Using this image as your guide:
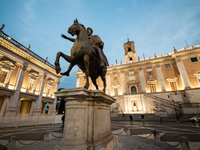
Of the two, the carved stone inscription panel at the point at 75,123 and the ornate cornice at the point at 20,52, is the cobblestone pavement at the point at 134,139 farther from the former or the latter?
the ornate cornice at the point at 20,52

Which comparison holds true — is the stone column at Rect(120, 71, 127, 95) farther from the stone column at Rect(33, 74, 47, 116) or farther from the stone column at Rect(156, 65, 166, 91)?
the stone column at Rect(33, 74, 47, 116)

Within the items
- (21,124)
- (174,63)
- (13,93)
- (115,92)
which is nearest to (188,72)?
(174,63)

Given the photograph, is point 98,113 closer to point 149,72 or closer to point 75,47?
point 75,47

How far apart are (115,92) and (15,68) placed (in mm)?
22557

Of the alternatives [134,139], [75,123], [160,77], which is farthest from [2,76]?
[160,77]

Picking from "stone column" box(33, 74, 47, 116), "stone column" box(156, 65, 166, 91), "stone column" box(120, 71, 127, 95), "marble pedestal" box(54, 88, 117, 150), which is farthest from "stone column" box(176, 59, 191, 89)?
"stone column" box(33, 74, 47, 116)

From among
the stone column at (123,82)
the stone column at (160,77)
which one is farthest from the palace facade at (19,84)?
the stone column at (160,77)

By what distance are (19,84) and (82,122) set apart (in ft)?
56.3

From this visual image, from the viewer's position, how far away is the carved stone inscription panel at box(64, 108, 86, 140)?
84.2 inches

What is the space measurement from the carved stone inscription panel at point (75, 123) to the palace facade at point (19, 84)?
12.3m

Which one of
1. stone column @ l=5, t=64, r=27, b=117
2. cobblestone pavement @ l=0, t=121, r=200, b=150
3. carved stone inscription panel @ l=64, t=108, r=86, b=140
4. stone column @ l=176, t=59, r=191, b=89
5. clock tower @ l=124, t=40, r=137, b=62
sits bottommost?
cobblestone pavement @ l=0, t=121, r=200, b=150

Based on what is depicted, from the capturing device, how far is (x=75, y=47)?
292 centimetres

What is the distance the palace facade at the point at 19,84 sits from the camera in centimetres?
1235

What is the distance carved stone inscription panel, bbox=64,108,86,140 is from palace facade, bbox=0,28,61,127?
12280 mm
